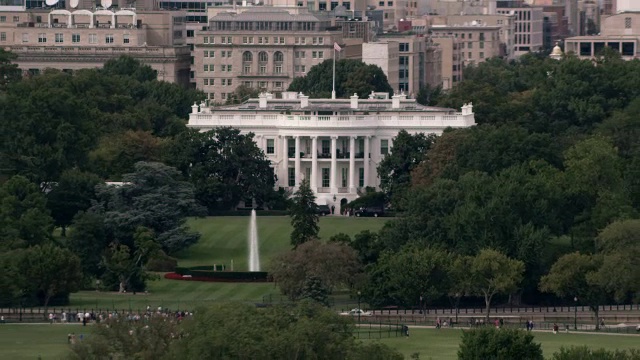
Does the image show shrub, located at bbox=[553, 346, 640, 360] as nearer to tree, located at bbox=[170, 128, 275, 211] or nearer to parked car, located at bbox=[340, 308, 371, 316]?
parked car, located at bbox=[340, 308, 371, 316]

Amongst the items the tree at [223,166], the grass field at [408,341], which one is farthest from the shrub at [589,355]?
the tree at [223,166]

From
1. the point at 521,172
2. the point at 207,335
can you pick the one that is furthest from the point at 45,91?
the point at 207,335

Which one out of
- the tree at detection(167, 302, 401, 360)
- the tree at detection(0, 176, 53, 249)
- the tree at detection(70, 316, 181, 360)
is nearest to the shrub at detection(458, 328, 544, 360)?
the tree at detection(167, 302, 401, 360)

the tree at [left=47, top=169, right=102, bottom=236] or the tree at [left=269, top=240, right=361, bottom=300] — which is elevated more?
the tree at [left=47, top=169, right=102, bottom=236]

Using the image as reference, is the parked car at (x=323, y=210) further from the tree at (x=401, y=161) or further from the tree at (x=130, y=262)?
the tree at (x=130, y=262)

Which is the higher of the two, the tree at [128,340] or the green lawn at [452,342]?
the tree at [128,340]

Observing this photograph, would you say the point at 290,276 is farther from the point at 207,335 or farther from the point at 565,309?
the point at 207,335
